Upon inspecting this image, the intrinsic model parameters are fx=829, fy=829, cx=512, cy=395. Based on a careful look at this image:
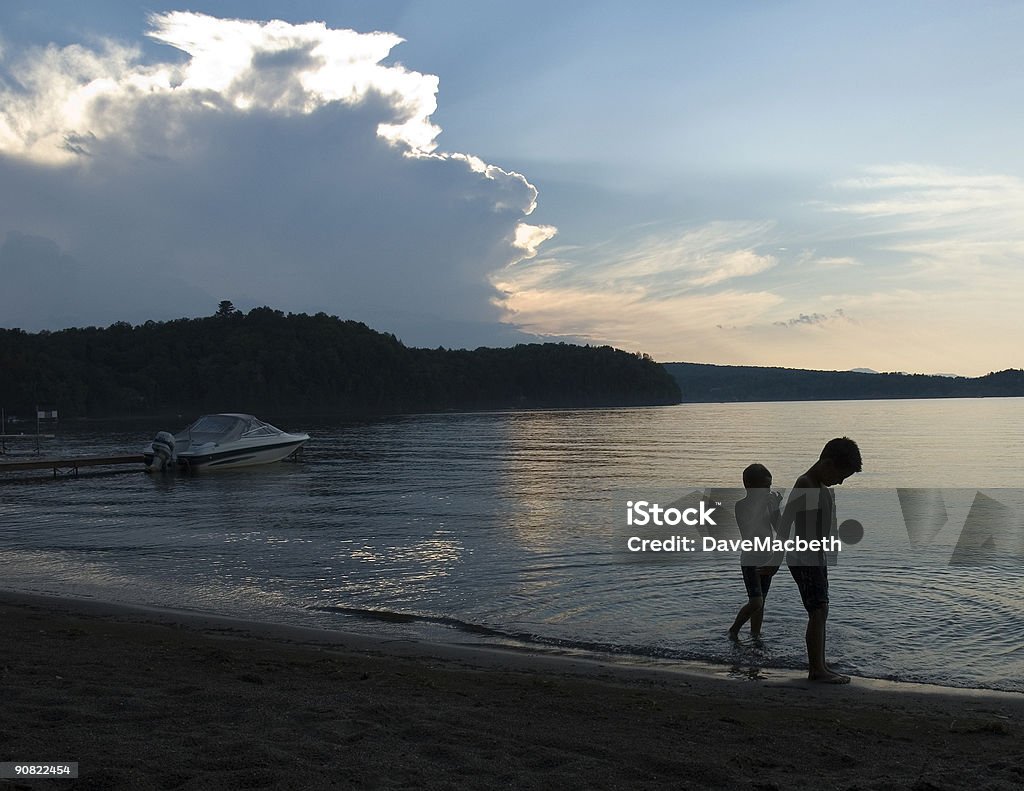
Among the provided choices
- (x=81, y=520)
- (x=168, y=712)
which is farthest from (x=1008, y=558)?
(x=81, y=520)

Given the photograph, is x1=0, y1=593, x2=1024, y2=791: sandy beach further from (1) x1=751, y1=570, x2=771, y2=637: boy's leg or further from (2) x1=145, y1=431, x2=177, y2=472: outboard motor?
(2) x1=145, y1=431, x2=177, y2=472: outboard motor

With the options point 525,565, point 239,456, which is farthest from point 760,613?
point 239,456

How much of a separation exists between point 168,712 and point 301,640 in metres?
3.46

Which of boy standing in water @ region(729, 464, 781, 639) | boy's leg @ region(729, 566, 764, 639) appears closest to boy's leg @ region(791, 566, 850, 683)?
boy standing in water @ region(729, 464, 781, 639)

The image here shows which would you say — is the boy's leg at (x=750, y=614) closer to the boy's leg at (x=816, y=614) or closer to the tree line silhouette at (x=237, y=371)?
the boy's leg at (x=816, y=614)

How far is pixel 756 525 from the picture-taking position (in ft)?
26.3

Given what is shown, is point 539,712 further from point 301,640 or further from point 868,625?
point 868,625

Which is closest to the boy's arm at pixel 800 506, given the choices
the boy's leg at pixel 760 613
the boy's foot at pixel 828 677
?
the boy's foot at pixel 828 677

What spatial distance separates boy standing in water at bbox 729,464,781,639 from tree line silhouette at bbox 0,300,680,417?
129 meters

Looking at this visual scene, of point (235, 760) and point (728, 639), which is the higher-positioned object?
point (235, 760)

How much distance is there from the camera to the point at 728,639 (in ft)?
29.4

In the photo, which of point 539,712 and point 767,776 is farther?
point 539,712

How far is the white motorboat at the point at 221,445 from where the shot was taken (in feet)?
113

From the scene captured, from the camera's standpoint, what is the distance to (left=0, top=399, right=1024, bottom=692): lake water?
910cm
